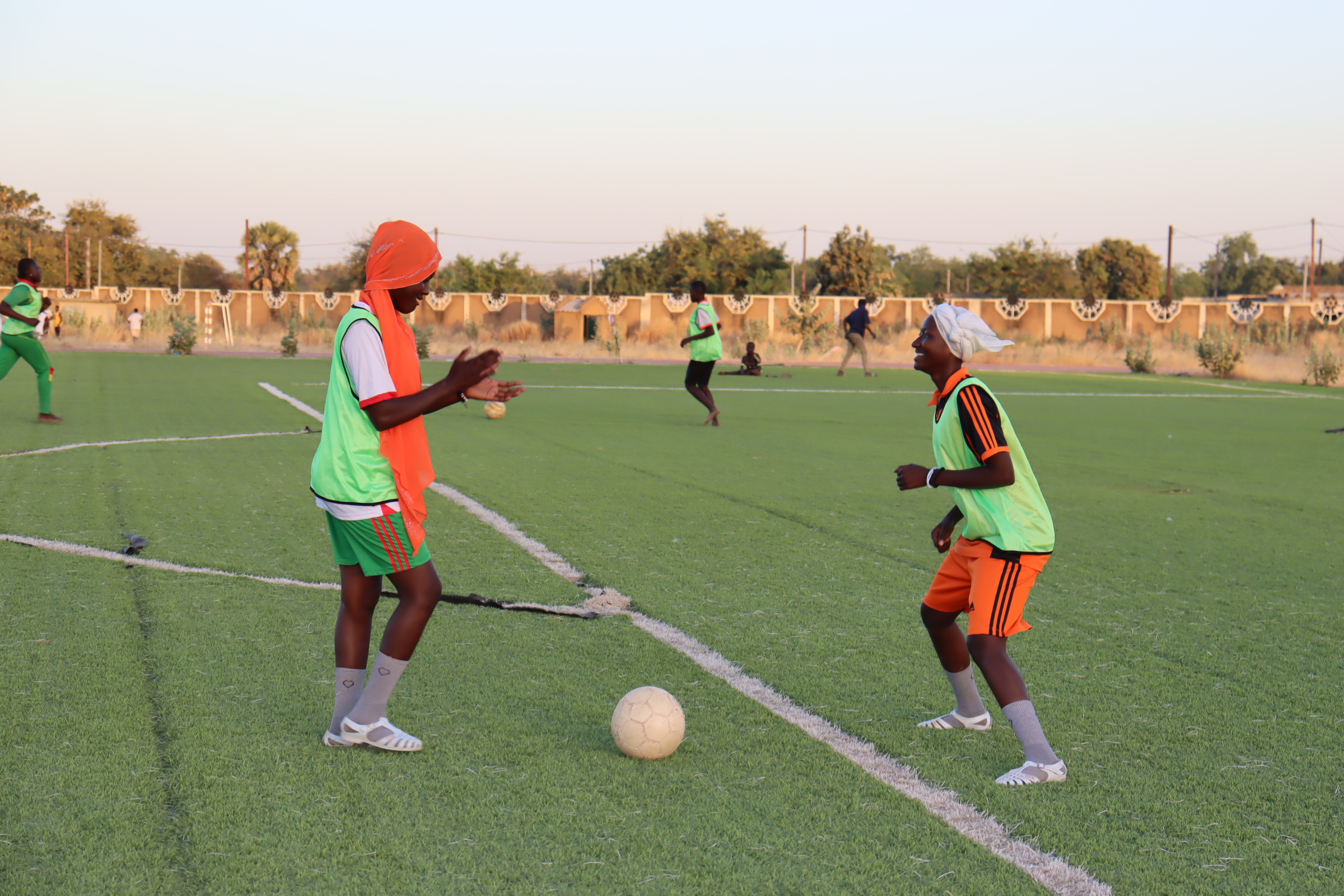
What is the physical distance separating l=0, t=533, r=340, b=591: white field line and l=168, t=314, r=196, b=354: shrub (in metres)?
30.8

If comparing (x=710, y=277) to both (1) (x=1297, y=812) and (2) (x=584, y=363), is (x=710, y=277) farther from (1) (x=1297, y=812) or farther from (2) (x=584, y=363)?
(1) (x=1297, y=812)

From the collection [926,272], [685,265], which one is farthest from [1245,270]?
[685,265]

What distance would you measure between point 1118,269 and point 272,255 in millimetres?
49905

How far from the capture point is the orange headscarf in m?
3.86

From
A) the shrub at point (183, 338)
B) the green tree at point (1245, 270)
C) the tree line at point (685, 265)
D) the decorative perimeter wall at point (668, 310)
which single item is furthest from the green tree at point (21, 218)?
the green tree at point (1245, 270)

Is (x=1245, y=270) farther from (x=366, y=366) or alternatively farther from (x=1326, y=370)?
(x=366, y=366)

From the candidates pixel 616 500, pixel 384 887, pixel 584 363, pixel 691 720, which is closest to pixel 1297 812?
pixel 691 720

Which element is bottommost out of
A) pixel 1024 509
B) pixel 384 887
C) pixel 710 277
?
pixel 384 887

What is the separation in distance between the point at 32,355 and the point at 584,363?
2381 centimetres

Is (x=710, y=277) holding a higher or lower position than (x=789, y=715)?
higher

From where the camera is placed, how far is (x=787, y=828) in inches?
139

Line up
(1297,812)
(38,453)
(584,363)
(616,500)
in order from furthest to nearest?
(584,363) → (38,453) → (616,500) → (1297,812)

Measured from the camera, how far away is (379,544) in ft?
12.8

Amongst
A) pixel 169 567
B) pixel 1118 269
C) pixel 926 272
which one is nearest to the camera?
pixel 169 567
